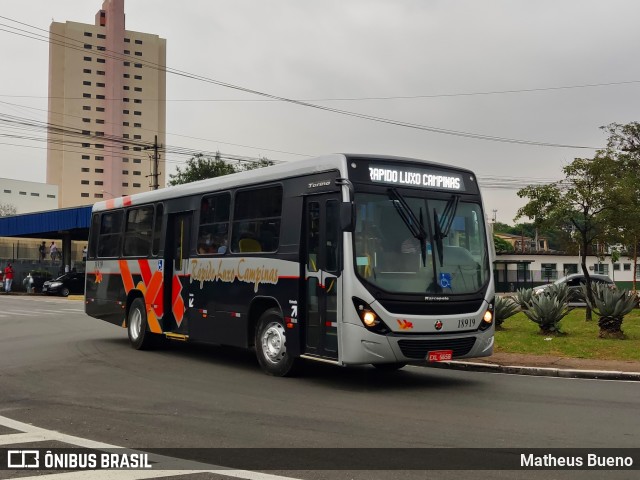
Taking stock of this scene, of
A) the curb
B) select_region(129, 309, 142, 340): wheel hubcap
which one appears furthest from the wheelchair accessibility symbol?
select_region(129, 309, 142, 340): wheel hubcap

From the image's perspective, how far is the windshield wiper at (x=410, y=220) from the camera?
33.0 ft

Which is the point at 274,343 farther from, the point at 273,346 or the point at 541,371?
the point at 541,371

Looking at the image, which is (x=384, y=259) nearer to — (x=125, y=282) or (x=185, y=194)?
(x=185, y=194)

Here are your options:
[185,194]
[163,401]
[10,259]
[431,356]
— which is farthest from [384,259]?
[10,259]

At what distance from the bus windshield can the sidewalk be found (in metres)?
2.43

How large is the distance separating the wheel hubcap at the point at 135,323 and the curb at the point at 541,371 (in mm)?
6267

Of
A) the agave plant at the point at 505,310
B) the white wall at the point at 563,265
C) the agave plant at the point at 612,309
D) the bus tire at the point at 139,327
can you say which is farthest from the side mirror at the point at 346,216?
the white wall at the point at 563,265

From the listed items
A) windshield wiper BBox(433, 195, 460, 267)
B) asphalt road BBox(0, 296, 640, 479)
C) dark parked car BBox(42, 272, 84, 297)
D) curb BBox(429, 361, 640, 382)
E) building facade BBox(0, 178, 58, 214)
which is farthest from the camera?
building facade BBox(0, 178, 58, 214)

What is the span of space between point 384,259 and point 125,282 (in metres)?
7.81

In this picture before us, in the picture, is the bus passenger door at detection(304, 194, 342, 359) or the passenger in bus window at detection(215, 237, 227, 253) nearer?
the bus passenger door at detection(304, 194, 342, 359)

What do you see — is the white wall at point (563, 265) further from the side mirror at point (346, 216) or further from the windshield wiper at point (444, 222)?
the side mirror at point (346, 216)

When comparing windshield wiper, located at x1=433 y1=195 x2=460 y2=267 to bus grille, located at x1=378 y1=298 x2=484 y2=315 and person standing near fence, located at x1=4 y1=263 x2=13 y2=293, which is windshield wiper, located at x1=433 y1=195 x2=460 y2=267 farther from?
person standing near fence, located at x1=4 y1=263 x2=13 y2=293

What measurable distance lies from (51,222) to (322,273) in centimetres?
4026

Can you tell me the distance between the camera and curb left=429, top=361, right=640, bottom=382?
37.7ft
